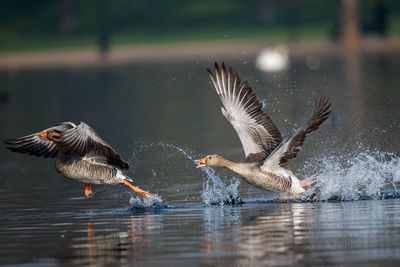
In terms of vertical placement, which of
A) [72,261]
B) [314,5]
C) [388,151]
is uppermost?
[314,5]

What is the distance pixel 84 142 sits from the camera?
13562 millimetres

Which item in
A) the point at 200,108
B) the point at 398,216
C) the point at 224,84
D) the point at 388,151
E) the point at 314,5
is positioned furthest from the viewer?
the point at 314,5

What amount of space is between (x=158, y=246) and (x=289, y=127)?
450 inches

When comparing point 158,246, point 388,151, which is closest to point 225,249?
point 158,246

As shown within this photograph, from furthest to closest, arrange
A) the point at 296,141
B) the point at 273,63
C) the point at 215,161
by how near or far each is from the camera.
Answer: the point at 273,63 → the point at 215,161 → the point at 296,141

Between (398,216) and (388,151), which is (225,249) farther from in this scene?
(388,151)

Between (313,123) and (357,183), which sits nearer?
(313,123)

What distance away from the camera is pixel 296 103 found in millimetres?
27406

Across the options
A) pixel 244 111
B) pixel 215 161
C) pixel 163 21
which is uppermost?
pixel 163 21

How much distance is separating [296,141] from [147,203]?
8.27 ft

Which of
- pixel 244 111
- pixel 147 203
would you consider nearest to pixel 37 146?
pixel 147 203

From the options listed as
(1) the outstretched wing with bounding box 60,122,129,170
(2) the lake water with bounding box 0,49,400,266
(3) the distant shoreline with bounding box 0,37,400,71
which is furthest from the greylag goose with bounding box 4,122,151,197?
(3) the distant shoreline with bounding box 0,37,400,71

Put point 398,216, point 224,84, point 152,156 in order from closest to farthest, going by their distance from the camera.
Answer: point 398,216
point 224,84
point 152,156

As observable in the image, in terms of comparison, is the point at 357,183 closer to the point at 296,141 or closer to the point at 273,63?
the point at 296,141
